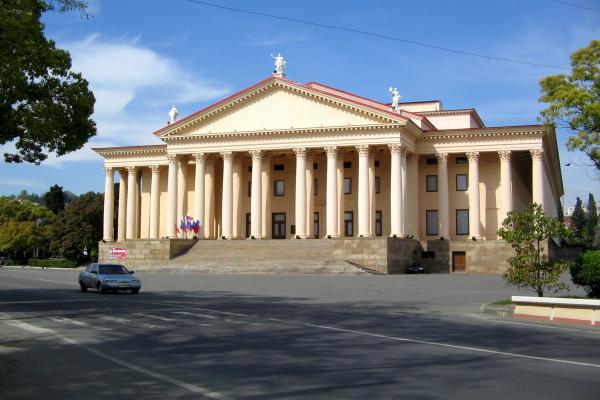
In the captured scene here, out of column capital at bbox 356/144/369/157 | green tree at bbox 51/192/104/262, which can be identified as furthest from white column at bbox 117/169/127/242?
column capital at bbox 356/144/369/157

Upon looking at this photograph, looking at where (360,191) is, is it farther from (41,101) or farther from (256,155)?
(41,101)

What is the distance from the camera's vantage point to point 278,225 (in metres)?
65.6

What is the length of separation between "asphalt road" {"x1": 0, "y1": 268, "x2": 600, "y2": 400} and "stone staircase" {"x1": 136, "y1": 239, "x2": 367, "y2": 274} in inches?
1057

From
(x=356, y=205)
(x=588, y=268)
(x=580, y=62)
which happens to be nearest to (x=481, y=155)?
(x=356, y=205)

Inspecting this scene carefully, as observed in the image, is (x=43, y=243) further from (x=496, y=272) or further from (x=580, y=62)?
(x=580, y=62)

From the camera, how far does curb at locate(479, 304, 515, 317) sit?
19969 millimetres

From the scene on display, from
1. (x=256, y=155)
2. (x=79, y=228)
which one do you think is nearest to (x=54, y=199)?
(x=79, y=228)

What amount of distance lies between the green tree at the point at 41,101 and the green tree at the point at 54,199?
104 m

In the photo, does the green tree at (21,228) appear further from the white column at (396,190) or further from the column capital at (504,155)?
the column capital at (504,155)

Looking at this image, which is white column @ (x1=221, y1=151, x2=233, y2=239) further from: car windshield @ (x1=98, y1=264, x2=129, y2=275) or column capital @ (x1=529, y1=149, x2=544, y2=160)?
car windshield @ (x1=98, y1=264, x2=129, y2=275)

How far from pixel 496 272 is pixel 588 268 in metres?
34.9

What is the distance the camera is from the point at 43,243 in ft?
328

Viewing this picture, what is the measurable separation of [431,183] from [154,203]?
2846 cm

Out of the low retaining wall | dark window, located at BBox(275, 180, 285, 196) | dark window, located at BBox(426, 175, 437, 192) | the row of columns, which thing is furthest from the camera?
dark window, located at BBox(275, 180, 285, 196)
